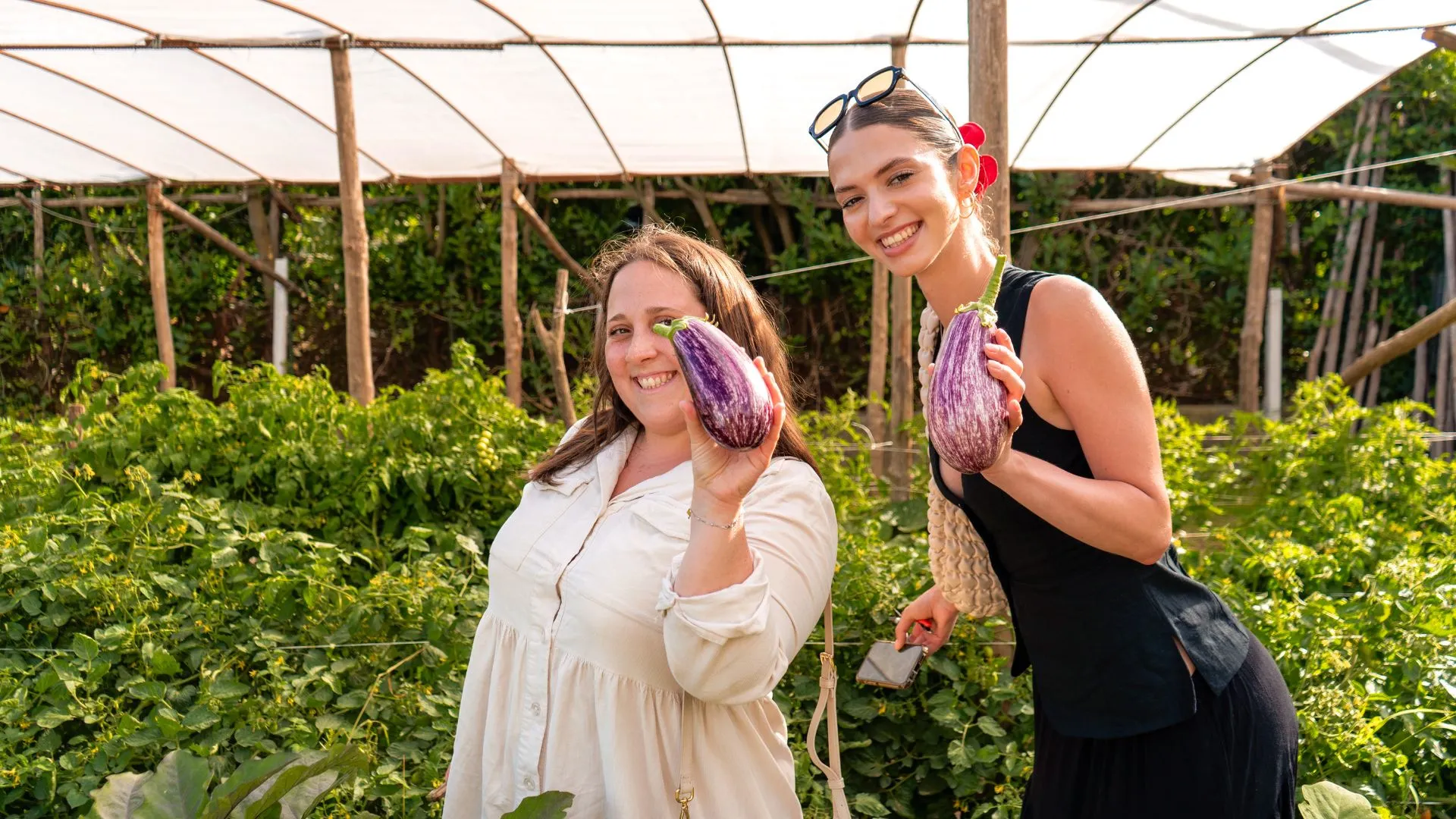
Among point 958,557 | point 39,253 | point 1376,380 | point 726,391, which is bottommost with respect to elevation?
point 1376,380

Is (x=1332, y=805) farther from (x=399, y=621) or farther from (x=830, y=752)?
(x=399, y=621)

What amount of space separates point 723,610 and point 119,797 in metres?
1.01

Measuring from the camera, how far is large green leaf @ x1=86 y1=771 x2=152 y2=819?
1693 millimetres

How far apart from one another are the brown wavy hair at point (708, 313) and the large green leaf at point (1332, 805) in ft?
3.42

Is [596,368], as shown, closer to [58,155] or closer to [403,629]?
[403,629]

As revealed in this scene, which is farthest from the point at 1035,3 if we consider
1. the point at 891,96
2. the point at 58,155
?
the point at 58,155

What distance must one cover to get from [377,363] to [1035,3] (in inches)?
272

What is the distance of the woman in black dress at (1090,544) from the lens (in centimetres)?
146

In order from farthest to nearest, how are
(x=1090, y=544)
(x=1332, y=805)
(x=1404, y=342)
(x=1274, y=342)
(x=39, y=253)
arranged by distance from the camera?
(x=39, y=253)
(x=1274, y=342)
(x=1404, y=342)
(x=1332, y=805)
(x=1090, y=544)

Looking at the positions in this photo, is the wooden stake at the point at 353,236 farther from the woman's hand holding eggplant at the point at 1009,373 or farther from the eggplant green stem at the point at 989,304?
the woman's hand holding eggplant at the point at 1009,373

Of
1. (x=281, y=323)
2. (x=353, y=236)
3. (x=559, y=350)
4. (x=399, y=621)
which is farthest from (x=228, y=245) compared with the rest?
(x=399, y=621)

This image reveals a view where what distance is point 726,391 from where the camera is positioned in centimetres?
144

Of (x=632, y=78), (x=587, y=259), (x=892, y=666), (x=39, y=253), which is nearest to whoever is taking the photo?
(x=892, y=666)

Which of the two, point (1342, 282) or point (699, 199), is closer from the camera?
point (1342, 282)
